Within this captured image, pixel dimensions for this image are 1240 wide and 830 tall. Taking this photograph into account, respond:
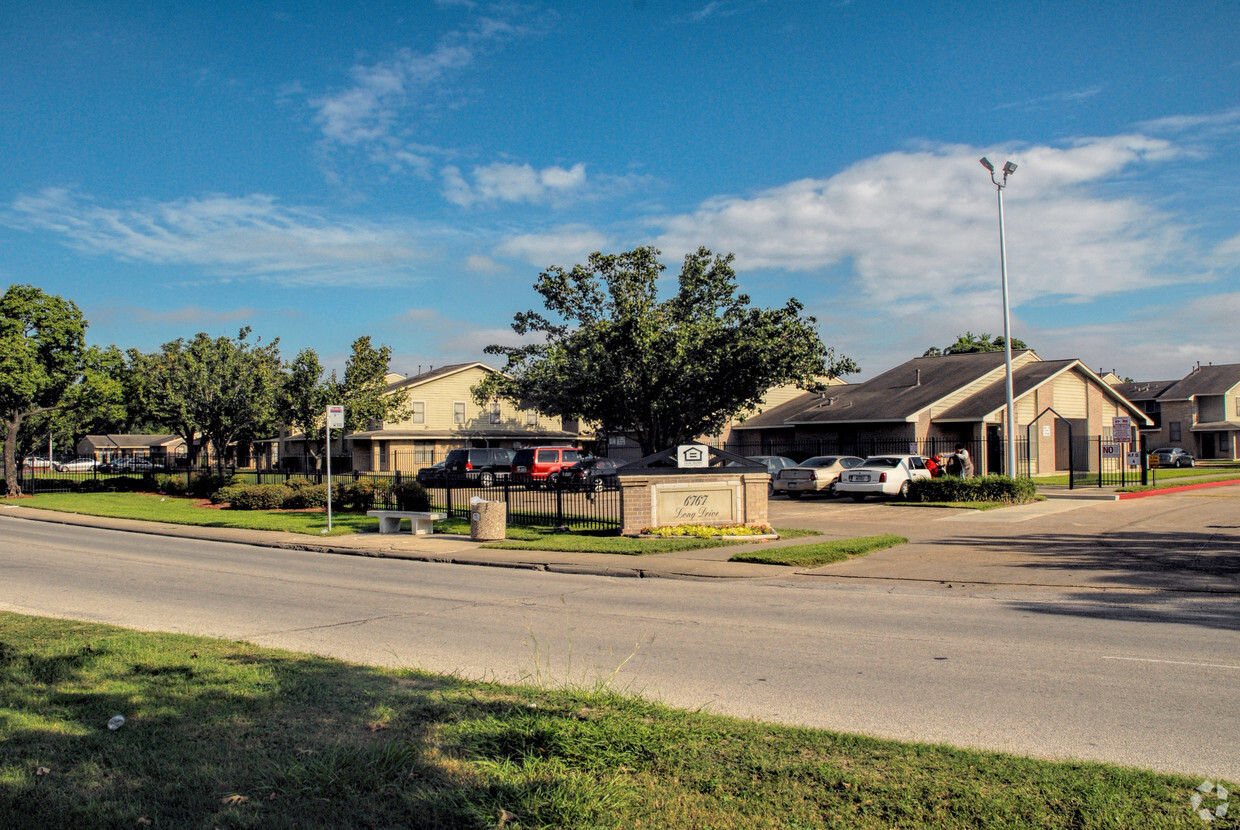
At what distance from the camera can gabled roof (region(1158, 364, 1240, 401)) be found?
209 feet

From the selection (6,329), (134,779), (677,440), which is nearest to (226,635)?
(134,779)

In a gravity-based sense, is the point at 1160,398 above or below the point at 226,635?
above

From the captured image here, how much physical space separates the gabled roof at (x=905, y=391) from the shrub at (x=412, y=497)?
2224 centimetres

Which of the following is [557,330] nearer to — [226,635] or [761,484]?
[761,484]

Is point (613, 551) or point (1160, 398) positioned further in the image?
point (1160, 398)

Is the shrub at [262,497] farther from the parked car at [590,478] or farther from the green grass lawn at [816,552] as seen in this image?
the green grass lawn at [816,552]

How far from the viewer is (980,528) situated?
66.2ft

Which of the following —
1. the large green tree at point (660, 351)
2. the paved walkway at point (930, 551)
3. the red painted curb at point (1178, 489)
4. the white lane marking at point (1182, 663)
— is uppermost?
the large green tree at point (660, 351)

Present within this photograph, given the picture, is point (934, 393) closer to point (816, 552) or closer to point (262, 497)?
point (816, 552)

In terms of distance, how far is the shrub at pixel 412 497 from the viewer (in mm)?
25141

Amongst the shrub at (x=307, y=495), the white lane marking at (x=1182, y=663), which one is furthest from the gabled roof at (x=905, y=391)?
the white lane marking at (x=1182, y=663)

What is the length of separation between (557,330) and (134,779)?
17470 mm

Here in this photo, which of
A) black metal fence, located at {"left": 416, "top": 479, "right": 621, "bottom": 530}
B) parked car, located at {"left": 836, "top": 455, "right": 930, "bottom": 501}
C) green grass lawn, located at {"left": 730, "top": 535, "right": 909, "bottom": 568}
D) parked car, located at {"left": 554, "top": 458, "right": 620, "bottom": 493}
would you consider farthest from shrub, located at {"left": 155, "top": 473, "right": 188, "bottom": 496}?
green grass lawn, located at {"left": 730, "top": 535, "right": 909, "bottom": 568}

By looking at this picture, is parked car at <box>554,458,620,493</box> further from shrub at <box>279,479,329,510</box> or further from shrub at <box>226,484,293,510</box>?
shrub at <box>226,484,293,510</box>
